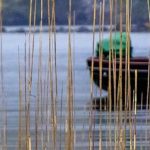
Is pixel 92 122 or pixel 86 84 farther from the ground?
pixel 92 122

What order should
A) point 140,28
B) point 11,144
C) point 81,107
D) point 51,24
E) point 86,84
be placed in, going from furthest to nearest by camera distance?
point 140,28 → point 86,84 → point 81,107 → point 11,144 → point 51,24

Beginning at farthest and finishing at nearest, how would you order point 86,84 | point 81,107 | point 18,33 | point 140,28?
point 18,33, point 140,28, point 86,84, point 81,107

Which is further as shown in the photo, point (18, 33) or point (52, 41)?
point (18, 33)

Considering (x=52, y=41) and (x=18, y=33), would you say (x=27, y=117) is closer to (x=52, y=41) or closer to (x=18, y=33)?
(x=52, y=41)

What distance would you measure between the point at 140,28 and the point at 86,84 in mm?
43150

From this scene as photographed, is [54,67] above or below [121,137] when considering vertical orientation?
above

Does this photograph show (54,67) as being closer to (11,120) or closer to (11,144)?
(11,144)

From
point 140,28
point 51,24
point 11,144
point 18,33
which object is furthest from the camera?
point 18,33

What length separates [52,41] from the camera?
17.7 feet

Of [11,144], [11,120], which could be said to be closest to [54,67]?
[11,144]

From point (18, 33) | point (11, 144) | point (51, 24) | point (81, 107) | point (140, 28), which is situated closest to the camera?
point (51, 24)

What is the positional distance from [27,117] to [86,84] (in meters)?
22.4

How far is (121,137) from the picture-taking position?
16.9ft

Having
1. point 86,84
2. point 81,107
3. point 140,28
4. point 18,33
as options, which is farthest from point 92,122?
point 18,33
